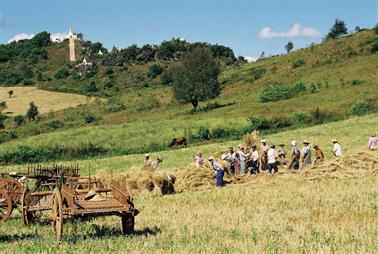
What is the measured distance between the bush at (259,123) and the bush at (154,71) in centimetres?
7438

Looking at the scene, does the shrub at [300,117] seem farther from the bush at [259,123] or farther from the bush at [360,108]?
the bush at [360,108]

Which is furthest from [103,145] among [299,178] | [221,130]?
[299,178]

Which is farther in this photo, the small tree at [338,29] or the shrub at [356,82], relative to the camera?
the small tree at [338,29]

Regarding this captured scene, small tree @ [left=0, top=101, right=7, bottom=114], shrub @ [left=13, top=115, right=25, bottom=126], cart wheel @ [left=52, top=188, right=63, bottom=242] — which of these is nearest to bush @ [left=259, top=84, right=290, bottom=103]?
shrub @ [left=13, top=115, right=25, bottom=126]

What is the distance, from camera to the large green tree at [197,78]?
7469 cm

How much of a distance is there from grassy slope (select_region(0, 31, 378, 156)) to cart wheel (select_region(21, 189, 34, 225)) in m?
35.0

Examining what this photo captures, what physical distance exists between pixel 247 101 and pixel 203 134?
20.6 metres

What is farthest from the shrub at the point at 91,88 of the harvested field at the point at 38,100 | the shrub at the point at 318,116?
the shrub at the point at 318,116

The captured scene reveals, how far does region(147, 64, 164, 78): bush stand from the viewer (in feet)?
418

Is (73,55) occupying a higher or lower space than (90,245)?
higher

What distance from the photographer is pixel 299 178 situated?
2122 cm

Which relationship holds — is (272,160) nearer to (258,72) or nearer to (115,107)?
(258,72)

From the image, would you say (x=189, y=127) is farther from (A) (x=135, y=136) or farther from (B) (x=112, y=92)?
(B) (x=112, y=92)

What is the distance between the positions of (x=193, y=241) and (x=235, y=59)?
144927mm
